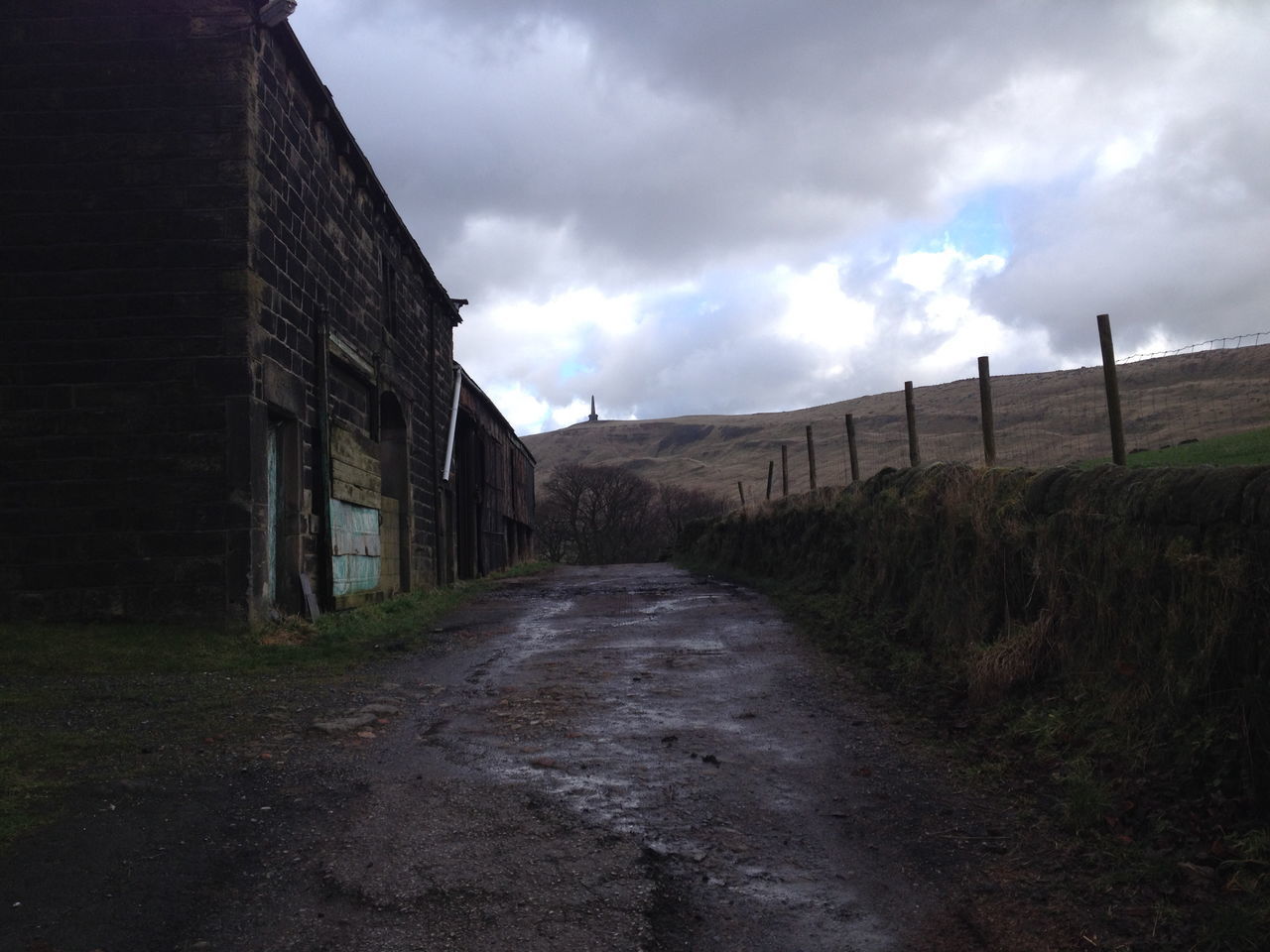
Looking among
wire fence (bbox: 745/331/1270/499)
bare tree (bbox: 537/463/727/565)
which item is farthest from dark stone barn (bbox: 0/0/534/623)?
bare tree (bbox: 537/463/727/565)

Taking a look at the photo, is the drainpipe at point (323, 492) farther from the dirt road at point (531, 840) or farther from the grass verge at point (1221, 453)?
the grass verge at point (1221, 453)

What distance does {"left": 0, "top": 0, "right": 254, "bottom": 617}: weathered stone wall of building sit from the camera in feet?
30.1

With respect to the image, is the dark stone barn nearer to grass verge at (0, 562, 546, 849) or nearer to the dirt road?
grass verge at (0, 562, 546, 849)

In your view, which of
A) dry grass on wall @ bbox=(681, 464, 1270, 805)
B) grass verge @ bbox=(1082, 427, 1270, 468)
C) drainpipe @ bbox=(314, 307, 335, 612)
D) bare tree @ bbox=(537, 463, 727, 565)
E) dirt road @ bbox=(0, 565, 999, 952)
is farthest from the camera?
bare tree @ bbox=(537, 463, 727, 565)

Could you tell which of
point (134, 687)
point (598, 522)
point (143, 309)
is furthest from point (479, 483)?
point (598, 522)

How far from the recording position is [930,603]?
8.14 meters

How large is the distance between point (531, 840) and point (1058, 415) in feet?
174

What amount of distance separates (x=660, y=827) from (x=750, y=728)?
76.9 inches

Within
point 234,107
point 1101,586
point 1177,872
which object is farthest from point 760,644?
point 234,107

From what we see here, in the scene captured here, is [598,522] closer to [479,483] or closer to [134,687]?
[479,483]

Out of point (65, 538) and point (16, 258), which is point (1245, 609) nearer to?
point (65, 538)

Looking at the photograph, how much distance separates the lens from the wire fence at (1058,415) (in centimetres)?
3422

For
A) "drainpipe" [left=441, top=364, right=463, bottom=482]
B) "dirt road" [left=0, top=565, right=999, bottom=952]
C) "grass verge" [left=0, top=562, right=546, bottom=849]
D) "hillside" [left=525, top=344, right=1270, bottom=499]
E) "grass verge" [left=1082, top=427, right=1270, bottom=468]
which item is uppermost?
"hillside" [left=525, top=344, right=1270, bottom=499]

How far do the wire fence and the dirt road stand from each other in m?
18.6
